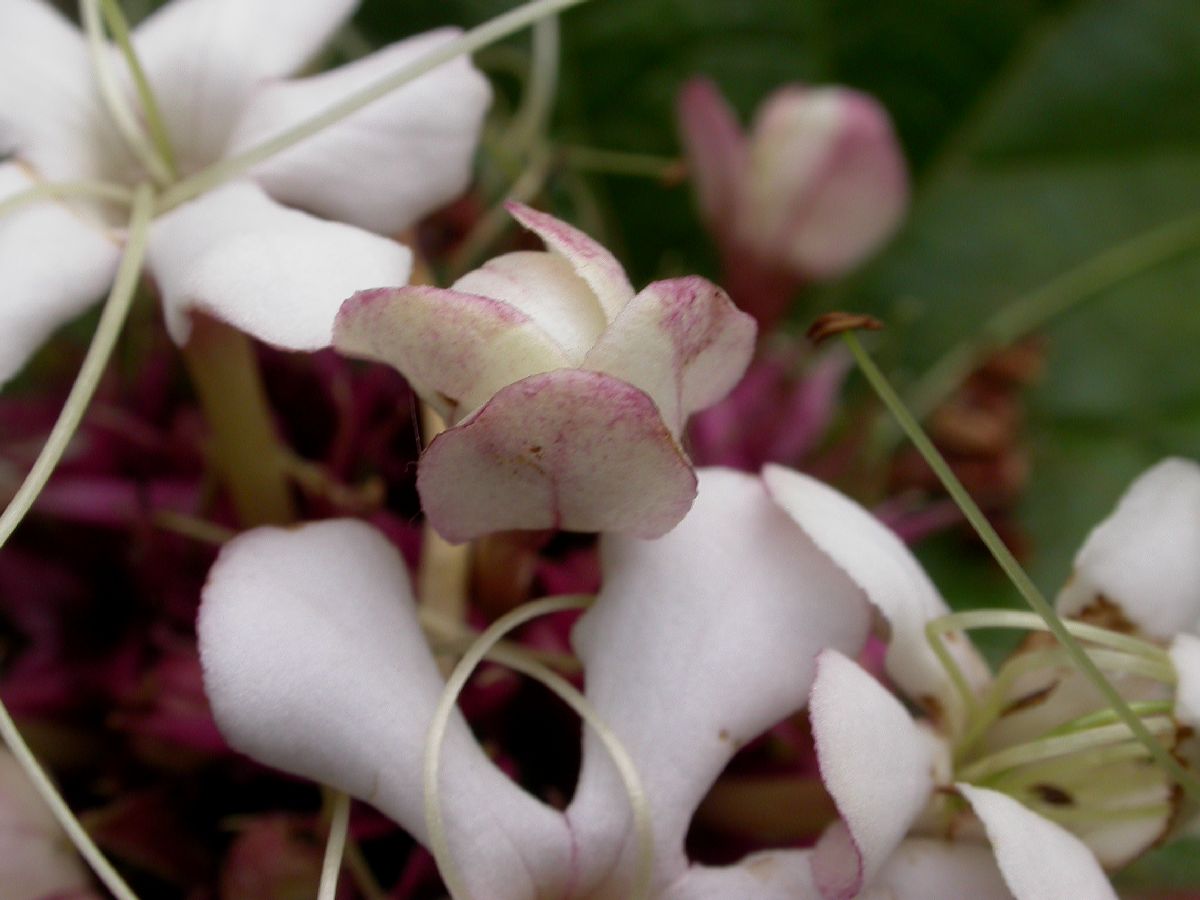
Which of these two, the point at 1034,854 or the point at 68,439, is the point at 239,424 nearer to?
the point at 68,439

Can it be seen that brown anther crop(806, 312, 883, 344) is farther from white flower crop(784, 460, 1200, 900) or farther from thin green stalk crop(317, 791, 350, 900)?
thin green stalk crop(317, 791, 350, 900)

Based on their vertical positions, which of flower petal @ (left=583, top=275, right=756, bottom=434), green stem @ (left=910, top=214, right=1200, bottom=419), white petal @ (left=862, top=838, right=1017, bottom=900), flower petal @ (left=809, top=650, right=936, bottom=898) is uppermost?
flower petal @ (left=583, top=275, right=756, bottom=434)

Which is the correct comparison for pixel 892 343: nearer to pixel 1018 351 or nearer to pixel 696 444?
pixel 1018 351

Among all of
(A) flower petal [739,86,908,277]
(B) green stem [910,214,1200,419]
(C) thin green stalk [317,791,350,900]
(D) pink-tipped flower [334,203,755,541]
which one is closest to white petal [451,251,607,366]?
(D) pink-tipped flower [334,203,755,541]

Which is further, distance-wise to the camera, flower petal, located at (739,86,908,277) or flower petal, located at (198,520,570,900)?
flower petal, located at (739,86,908,277)

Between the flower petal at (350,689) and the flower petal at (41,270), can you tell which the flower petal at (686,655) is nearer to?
the flower petal at (350,689)

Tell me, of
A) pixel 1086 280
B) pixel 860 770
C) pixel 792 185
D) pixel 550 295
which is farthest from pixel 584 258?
pixel 1086 280

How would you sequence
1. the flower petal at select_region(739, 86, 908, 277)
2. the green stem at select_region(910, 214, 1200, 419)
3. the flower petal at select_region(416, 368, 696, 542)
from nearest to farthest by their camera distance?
the flower petal at select_region(416, 368, 696, 542) → the flower petal at select_region(739, 86, 908, 277) → the green stem at select_region(910, 214, 1200, 419)

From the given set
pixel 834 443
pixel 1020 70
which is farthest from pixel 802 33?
pixel 834 443
